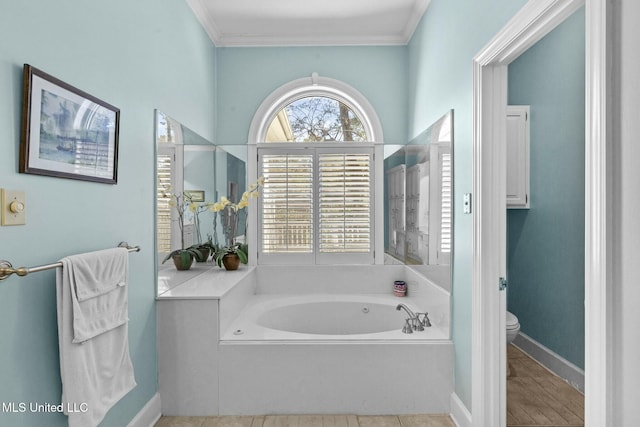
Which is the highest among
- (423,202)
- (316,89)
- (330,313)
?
(316,89)

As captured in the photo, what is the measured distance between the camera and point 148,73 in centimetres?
210

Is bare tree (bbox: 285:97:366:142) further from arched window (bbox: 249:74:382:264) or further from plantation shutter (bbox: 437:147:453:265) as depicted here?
plantation shutter (bbox: 437:147:453:265)

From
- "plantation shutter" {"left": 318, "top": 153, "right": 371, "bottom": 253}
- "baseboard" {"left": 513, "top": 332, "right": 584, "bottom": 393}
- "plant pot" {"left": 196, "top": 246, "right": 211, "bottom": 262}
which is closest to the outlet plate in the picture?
"plant pot" {"left": 196, "top": 246, "right": 211, "bottom": 262}

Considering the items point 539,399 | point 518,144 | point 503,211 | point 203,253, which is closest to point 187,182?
point 203,253

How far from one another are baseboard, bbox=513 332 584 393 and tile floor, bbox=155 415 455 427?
3.34 feet

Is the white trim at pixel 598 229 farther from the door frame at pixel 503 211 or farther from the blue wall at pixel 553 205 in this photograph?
the blue wall at pixel 553 205

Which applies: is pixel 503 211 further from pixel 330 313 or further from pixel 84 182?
pixel 84 182

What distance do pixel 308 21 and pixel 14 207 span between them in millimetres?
2631

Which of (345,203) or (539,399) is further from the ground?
(345,203)

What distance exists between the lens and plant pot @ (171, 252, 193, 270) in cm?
255

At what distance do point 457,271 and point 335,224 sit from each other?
4.69 feet

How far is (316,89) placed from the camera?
353 cm

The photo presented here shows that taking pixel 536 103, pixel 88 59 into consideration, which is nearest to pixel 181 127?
pixel 88 59

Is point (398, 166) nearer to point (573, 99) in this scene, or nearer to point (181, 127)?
point (573, 99)
